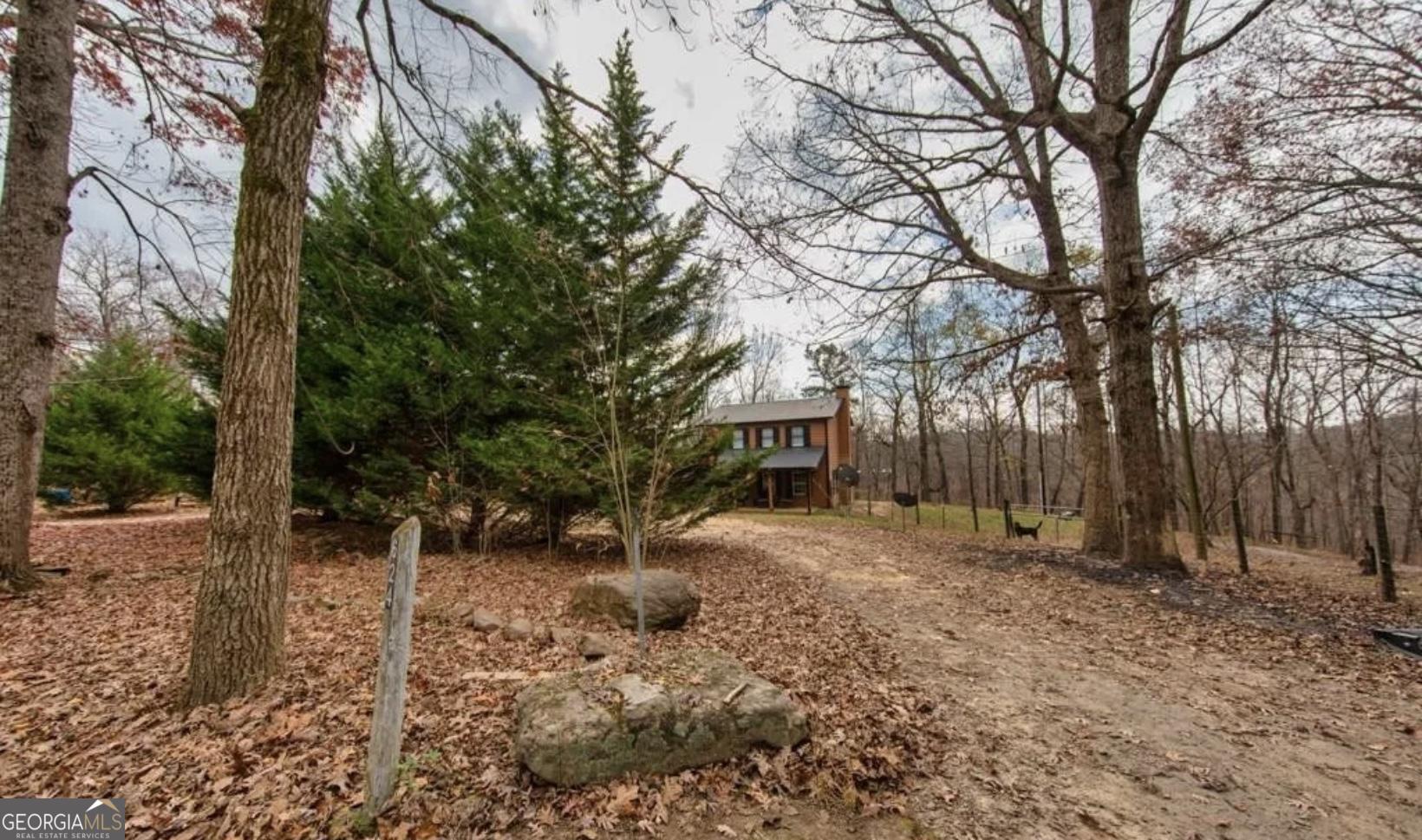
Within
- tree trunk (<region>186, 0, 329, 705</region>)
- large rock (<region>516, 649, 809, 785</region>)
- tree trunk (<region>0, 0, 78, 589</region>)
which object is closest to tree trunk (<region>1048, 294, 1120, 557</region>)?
large rock (<region>516, 649, 809, 785</region>)

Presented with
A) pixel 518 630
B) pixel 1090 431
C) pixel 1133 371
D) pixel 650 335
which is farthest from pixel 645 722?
pixel 1090 431

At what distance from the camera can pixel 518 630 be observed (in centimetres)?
464

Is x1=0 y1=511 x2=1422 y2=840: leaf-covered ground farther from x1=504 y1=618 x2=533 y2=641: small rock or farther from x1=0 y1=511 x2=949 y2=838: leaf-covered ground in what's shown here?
x1=504 y1=618 x2=533 y2=641: small rock

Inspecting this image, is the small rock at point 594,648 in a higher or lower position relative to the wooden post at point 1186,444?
lower

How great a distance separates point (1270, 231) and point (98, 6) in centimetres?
1323

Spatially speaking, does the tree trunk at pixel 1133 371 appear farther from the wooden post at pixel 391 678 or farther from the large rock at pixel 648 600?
the wooden post at pixel 391 678

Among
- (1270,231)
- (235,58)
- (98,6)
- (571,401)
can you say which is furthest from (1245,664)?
(98,6)

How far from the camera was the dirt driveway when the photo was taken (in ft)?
7.89

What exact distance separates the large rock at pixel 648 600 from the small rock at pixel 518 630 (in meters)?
0.74

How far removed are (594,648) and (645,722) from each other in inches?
63.9

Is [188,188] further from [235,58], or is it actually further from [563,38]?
[563,38]

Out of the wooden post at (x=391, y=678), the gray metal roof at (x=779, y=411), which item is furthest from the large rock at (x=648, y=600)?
the gray metal roof at (x=779, y=411)

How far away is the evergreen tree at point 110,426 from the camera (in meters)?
13.1

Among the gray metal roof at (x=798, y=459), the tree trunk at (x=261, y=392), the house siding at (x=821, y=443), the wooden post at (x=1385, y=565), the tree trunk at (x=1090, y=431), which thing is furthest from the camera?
the house siding at (x=821, y=443)
